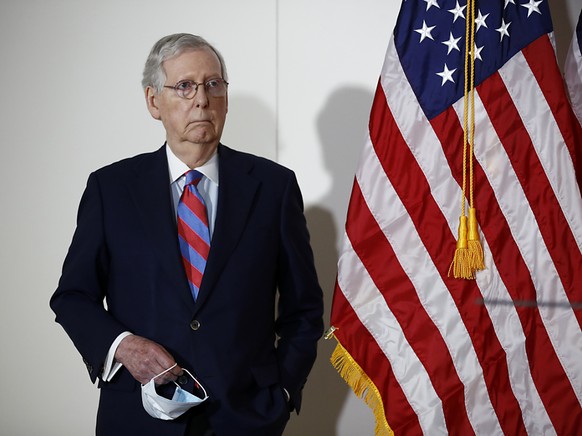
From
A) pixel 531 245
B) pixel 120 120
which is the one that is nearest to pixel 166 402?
pixel 531 245

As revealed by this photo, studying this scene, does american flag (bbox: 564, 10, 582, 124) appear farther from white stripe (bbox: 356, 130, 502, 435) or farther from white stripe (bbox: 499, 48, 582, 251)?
white stripe (bbox: 356, 130, 502, 435)

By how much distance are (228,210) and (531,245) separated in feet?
3.12

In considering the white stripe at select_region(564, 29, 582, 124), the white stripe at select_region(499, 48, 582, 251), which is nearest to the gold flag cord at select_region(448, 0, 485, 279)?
the white stripe at select_region(499, 48, 582, 251)

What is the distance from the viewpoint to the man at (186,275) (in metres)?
1.93

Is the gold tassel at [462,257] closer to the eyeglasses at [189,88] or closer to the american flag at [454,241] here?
the american flag at [454,241]

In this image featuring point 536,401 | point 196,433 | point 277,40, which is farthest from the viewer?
point 277,40

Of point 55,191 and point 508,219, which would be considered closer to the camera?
point 508,219

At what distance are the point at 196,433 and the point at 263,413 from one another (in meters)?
0.17

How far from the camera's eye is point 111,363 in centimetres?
192

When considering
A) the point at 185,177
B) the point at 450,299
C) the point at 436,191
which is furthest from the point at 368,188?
the point at 185,177

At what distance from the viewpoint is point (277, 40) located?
294cm

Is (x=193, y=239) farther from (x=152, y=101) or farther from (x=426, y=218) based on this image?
(x=426, y=218)

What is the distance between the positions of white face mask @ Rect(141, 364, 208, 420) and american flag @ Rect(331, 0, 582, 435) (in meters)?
0.71

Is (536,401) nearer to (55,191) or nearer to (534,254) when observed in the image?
(534,254)
